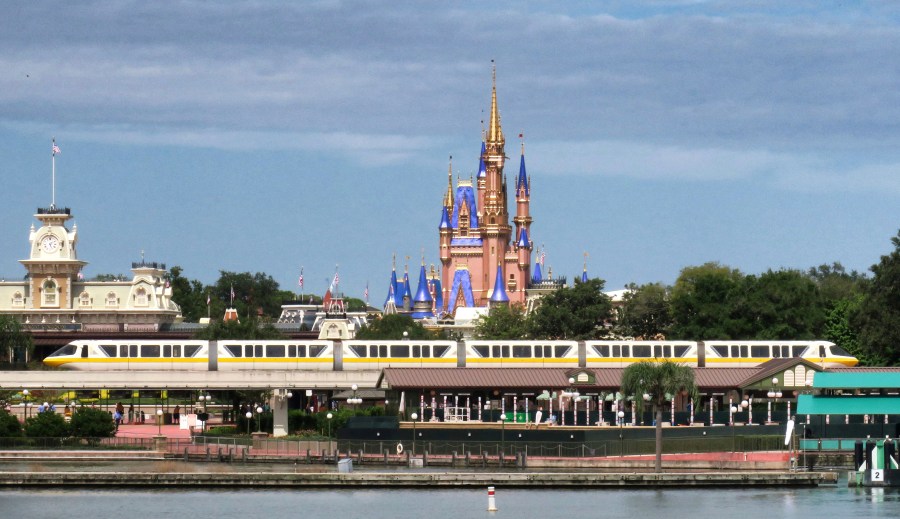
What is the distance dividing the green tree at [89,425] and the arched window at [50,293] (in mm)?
91120

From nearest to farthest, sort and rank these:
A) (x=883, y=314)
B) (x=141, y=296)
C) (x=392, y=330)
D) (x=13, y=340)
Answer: (x=883, y=314), (x=13, y=340), (x=392, y=330), (x=141, y=296)

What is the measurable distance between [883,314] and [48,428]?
182 feet

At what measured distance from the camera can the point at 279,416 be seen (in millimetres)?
97312

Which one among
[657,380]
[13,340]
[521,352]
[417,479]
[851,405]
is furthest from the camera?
[13,340]

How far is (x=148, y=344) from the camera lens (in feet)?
353

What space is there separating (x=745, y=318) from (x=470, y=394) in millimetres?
43551

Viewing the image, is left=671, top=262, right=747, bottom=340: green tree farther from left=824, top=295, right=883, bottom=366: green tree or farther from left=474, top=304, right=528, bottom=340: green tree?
left=474, top=304, right=528, bottom=340: green tree

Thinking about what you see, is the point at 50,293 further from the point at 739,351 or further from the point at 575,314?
the point at 739,351

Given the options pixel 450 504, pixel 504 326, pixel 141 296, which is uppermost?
pixel 141 296

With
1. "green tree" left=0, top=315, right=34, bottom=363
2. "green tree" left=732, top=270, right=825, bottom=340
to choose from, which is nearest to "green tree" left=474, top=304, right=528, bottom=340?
"green tree" left=732, top=270, right=825, bottom=340

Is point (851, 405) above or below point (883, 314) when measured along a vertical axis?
below

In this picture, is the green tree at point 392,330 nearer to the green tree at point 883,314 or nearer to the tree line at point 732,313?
the tree line at point 732,313

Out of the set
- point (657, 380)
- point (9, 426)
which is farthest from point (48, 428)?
point (657, 380)

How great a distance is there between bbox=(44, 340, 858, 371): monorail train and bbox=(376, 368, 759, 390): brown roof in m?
5.68
